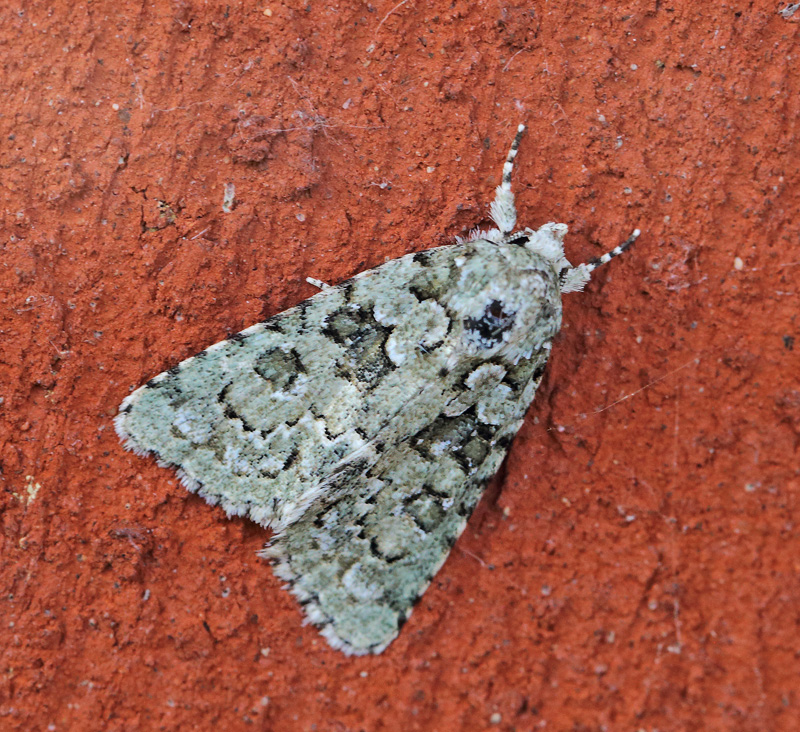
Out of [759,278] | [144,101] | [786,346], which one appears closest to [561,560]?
[786,346]

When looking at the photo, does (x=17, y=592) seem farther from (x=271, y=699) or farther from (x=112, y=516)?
(x=271, y=699)

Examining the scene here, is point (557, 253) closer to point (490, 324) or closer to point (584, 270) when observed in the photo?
point (584, 270)

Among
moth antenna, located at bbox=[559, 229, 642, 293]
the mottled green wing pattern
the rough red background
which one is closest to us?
the rough red background

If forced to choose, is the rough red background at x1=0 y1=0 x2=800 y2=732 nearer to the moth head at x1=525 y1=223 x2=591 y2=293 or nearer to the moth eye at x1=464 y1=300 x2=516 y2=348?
the moth head at x1=525 y1=223 x2=591 y2=293

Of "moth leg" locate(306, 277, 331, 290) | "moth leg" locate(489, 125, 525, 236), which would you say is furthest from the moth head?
"moth leg" locate(306, 277, 331, 290)

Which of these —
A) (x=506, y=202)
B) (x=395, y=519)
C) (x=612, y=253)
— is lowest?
(x=395, y=519)

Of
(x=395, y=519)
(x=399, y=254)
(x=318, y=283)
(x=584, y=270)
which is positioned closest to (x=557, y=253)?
(x=584, y=270)

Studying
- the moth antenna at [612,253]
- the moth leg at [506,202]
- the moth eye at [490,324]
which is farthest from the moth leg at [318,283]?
the moth antenna at [612,253]
